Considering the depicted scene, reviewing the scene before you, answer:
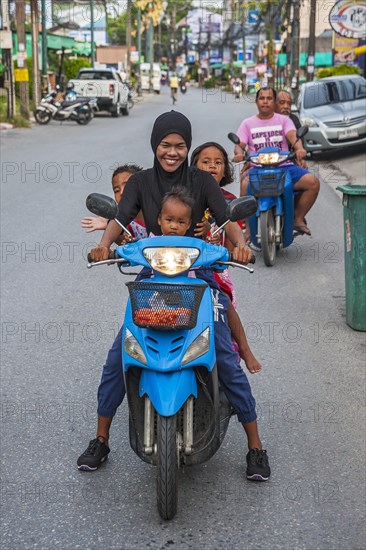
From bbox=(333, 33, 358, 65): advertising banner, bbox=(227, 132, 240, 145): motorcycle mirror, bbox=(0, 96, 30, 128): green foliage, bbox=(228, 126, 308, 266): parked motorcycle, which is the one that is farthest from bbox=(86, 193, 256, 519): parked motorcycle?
bbox=(333, 33, 358, 65): advertising banner

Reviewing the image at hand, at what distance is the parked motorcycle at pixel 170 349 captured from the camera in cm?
367

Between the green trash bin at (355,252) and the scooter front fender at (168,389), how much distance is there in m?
3.27

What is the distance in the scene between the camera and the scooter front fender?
3686 mm

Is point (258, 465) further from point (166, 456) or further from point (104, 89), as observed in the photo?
point (104, 89)

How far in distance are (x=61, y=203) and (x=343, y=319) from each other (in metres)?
6.92

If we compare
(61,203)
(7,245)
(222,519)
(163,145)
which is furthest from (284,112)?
(222,519)

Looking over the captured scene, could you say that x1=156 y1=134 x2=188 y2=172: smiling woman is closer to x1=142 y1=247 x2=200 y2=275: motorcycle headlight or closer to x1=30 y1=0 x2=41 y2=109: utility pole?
x1=142 y1=247 x2=200 y2=275: motorcycle headlight

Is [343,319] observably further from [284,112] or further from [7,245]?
[7,245]

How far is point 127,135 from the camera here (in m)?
27.0

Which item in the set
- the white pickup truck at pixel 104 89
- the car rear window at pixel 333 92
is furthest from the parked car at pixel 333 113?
the white pickup truck at pixel 104 89

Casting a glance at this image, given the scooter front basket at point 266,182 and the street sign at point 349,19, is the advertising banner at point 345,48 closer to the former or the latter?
the street sign at point 349,19

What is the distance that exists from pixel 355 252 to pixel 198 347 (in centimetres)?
333

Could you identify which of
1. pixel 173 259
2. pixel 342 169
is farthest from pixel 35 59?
pixel 173 259

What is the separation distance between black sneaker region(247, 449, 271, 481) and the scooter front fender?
75 centimetres
